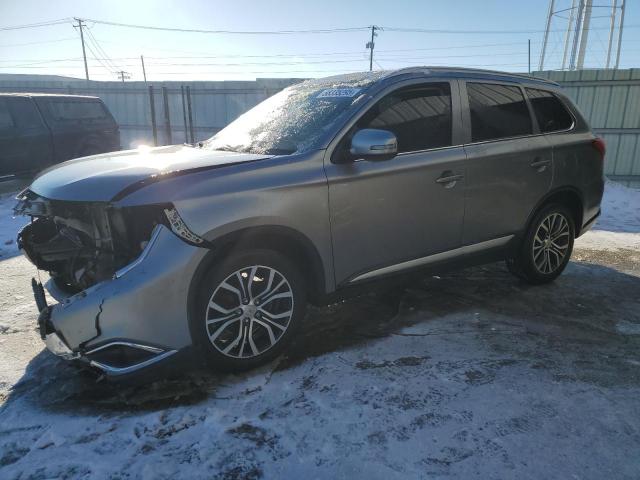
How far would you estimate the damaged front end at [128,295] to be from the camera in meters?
2.45

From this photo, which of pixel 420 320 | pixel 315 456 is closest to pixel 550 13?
pixel 420 320

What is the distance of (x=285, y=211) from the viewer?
2.84 m

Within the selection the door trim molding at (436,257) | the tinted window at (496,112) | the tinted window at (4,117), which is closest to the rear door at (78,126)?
the tinted window at (4,117)

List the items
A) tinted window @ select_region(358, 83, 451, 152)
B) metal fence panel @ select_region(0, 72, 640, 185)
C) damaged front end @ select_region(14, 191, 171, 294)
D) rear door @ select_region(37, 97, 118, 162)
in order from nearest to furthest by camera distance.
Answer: damaged front end @ select_region(14, 191, 171, 294) < tinted window @ select_region(358, 83, 451, 152) < rear door @ select_region(37, 97, 118, 162) < metal fence panel @ select_region(0, 72, 640, 185)

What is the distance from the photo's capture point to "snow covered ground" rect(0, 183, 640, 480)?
86.3 inches

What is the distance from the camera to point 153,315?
2502mm

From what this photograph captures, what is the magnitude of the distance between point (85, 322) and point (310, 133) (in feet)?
5.78

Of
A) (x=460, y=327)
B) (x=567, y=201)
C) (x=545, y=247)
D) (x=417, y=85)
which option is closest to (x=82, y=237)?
(x=417, y=85)

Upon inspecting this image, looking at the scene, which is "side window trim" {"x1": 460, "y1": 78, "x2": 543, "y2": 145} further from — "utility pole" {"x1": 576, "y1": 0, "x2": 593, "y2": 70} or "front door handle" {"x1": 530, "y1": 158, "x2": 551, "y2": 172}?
"utility pole" {"x1": 576, "y1": 0, "x2": 593, "y2": 70}

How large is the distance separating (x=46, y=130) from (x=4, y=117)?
Result: 718 mm

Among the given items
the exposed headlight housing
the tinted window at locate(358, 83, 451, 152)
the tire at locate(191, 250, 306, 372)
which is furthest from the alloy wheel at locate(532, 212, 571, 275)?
the exposed headlight housing

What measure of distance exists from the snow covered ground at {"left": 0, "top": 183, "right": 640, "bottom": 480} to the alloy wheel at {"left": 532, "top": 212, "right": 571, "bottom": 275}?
0.57m

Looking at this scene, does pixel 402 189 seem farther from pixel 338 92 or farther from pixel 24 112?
pixel 24 112

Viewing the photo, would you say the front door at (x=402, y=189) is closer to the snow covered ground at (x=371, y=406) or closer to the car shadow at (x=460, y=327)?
the car shadow at (x=460, y=327)
